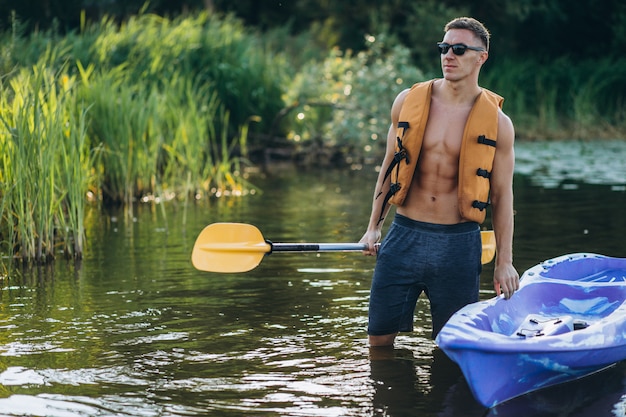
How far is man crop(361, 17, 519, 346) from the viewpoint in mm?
5176

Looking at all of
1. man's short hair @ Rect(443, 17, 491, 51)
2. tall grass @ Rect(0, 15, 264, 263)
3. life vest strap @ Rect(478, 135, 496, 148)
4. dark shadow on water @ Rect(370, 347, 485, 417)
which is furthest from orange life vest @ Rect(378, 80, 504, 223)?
tall grass @ Rect(0, 15, 264, 263)

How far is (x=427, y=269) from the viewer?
5.31 meters

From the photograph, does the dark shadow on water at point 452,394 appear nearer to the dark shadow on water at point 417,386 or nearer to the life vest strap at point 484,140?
the dark shadow on water at point 417,386

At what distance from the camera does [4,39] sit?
43.3 ft

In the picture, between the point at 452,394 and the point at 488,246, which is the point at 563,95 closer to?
the point at 488,246

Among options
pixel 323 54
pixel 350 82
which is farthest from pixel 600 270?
pixel 323 54

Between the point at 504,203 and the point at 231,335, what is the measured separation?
72.2 inches

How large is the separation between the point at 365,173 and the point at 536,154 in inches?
128

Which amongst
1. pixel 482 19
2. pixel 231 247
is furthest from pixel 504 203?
pixel 482 19

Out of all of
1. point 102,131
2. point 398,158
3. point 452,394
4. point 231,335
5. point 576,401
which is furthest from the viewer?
point 102,131

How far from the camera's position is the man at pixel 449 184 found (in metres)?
5.18

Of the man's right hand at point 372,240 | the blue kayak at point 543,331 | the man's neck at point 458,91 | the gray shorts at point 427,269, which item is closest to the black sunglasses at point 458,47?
the man's neck at point 458,91

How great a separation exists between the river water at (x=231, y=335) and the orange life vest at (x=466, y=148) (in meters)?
0.86

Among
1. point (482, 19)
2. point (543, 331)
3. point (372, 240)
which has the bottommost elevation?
point (543, 331)
